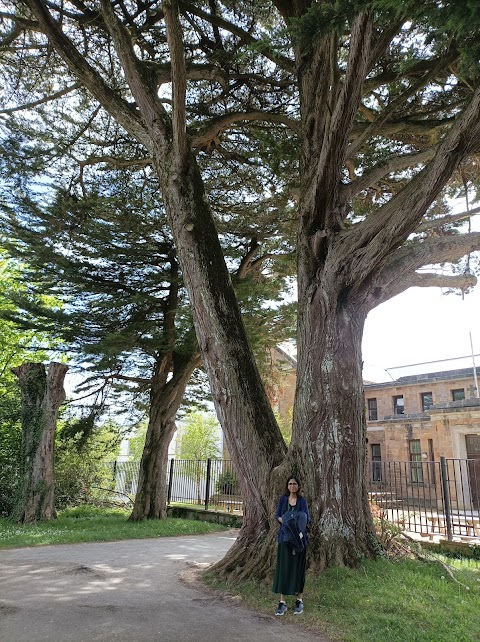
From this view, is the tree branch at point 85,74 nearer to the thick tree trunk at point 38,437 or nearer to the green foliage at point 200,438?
the thick tree trunk at point 38,437

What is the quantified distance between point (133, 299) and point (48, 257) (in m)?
2.50

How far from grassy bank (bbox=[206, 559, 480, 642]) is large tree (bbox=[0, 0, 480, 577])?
0.40 meters

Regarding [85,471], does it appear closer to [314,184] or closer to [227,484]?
[227,484]

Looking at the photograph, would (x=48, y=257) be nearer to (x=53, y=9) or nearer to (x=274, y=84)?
(x=53, y=9)

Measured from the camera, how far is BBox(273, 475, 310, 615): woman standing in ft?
A: 17.9

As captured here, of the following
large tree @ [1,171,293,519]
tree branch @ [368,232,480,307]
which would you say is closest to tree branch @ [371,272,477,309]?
tree branch @ [368,232,480,307]

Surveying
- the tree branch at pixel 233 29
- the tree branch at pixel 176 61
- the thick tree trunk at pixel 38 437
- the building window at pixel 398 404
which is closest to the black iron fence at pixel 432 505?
the tree branch at pixel 176 61

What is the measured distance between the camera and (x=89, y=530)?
12930 millimetres

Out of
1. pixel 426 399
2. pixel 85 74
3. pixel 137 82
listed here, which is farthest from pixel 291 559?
pixel 426 399

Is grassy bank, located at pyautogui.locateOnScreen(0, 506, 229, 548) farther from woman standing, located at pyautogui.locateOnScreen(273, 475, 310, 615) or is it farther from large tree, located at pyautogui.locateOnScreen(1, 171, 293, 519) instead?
woman standing, located at pyautogui.locateOnScreen(273, 475, 310, 615)

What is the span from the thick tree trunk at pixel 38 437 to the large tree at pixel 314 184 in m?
9.28

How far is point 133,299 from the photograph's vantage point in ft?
45.8

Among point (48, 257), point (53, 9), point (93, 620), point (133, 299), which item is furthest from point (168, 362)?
point (93, 620)

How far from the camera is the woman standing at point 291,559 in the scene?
17.9 ft
